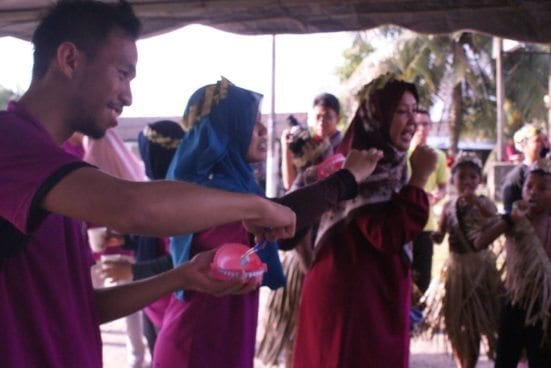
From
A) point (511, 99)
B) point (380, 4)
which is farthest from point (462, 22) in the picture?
point (511, 99)

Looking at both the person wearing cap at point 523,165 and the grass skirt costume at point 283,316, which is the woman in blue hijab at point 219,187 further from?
the person wearing cap at point 523,165

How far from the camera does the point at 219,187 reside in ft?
8.84

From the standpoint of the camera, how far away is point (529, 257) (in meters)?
4.09

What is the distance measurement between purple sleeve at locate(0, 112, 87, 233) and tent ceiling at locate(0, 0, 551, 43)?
1971 mm

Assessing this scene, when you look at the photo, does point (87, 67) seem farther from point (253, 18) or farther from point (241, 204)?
point (253, 18)

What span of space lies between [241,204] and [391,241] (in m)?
1.84

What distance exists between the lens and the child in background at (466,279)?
14.9 feet

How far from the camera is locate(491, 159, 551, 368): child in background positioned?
4012mm

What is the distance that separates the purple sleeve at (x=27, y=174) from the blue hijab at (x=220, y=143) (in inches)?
53.3

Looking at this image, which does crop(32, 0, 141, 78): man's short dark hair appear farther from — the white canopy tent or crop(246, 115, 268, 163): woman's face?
the white canopy tent

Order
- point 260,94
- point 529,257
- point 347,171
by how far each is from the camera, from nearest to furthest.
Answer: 1. point 347,171
2. point 260,94
3. point 529,257

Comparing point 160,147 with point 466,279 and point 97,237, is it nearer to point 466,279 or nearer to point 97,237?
point 97,237

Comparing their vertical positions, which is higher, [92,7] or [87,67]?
[92,7]

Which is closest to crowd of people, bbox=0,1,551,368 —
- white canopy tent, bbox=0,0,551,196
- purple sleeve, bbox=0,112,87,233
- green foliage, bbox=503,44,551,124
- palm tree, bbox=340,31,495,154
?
purple sleeve, bbox=0,112,87,233
